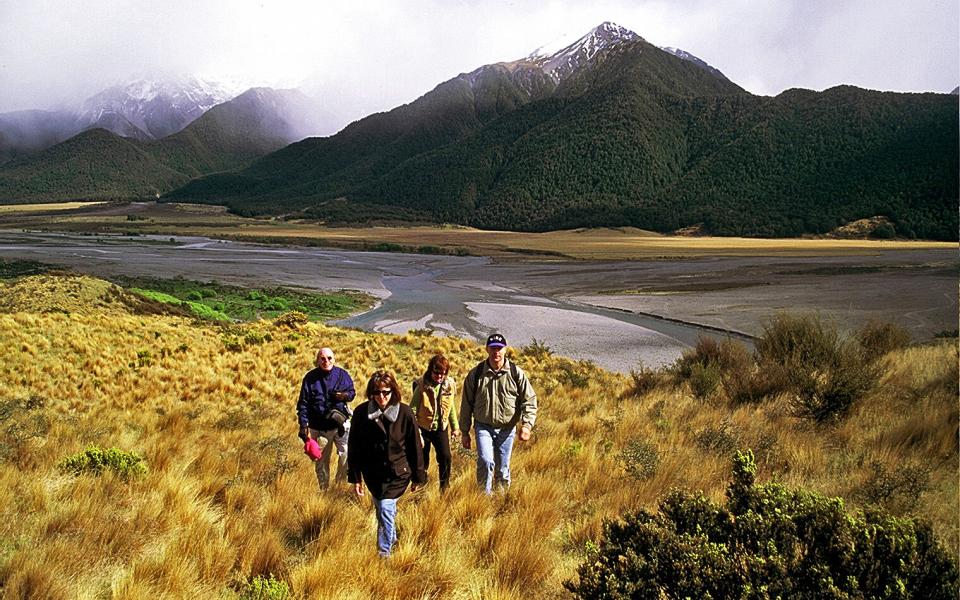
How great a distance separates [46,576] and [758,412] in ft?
26.5

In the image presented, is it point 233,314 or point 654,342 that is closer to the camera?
point 654,342

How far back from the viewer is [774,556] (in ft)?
8.95

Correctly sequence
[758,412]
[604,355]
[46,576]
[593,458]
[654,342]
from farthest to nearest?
[654,342] < [604,355] < [758,412] < [593,458] < [46,576]

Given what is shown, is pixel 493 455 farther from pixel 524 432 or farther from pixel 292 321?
pixel 292 321

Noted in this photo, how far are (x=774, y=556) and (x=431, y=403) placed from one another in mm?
3216

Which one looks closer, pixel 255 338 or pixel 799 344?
pixel 799 344

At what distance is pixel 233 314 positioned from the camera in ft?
102

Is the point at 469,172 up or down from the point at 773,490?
up

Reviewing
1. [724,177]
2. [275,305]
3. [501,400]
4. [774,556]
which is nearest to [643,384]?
[501,400]

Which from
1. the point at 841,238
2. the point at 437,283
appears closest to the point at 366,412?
the point at 437,283

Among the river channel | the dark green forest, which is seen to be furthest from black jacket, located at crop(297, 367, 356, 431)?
the dark green forest

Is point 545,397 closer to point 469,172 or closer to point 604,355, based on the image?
point 604,355

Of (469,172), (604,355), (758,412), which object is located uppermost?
(469,172)

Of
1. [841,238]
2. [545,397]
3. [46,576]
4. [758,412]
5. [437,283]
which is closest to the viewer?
[46,576]
